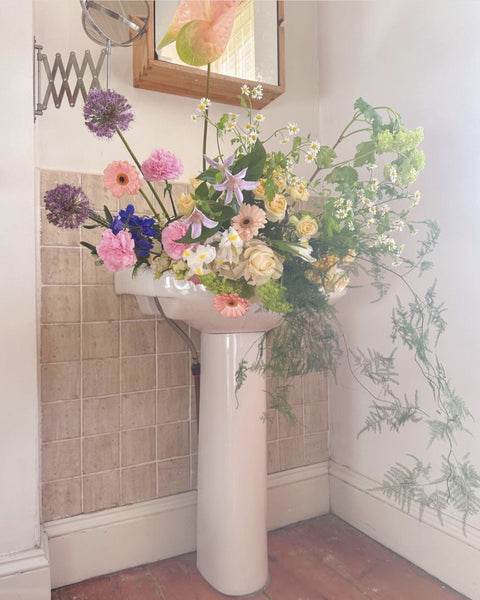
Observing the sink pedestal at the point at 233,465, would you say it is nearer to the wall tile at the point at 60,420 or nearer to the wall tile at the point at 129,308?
the wall tile at the point at 129,308

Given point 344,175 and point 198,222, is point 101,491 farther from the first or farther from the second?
point 344,175

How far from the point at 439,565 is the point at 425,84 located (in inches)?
52.0

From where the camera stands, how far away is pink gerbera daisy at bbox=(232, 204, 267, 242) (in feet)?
3.29

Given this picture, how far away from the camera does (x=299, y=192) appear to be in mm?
1081

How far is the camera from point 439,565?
4.34 feet

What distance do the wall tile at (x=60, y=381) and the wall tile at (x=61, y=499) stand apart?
251 millimetres

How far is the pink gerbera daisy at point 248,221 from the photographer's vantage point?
39.5 inches

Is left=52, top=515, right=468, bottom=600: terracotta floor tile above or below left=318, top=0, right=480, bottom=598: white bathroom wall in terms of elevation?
below

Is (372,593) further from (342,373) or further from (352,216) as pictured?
(352,216)

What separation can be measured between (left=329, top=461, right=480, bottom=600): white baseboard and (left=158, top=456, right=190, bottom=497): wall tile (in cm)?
57

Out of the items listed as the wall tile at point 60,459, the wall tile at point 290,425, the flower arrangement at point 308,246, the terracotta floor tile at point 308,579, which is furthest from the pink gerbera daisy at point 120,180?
the terracotta floor tile at point 308,579

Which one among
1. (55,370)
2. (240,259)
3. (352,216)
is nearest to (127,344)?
(55,370)

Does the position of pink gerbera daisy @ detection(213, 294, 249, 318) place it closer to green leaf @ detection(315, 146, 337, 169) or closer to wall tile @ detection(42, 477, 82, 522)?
green leaf @ detection(315, 146, 337, 169)

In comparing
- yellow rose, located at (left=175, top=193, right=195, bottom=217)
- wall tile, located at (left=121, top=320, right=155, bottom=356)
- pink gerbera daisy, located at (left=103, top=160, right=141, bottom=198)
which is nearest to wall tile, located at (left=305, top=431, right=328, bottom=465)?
wall tile, located at (left=121, top=320, right=155, bottom=356)
